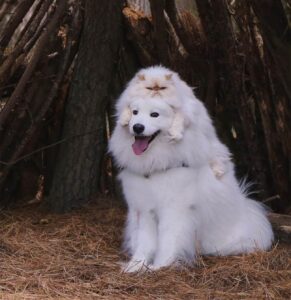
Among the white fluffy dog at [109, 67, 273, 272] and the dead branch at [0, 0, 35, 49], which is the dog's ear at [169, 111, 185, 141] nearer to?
the white fluffy dog at [109, 67, 273, 272]

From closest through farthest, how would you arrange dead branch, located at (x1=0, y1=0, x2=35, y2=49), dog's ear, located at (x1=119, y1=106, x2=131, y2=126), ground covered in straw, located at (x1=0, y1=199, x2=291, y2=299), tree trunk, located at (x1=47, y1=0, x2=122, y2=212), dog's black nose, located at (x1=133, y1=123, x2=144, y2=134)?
ground covered in straw, located at (x1=0, y1=199, x2=291, y2=299) < dog's black nose, located at (x1=133, y1=123, x2=144, y2=134) < dog's ear, located at (x1=119, y1=106, x2=131, y2=126) < dead branch, located at (x1=0, y1=0, x2=35, y2=49) < tree trunk, located at (x1=47, y1=0, x2=122, y2=212)

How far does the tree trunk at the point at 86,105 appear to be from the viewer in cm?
A: 502

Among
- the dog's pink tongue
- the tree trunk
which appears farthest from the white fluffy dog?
the tree trunk

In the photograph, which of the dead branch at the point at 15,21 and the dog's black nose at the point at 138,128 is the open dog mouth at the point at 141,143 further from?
the dead branch at the point at 15,21

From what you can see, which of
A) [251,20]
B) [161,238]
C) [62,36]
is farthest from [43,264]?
[251,20]

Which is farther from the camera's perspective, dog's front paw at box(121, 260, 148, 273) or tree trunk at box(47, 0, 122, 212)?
tree trunk at box(47, 0, 122, 212)

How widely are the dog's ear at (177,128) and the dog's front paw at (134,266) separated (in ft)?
2.58

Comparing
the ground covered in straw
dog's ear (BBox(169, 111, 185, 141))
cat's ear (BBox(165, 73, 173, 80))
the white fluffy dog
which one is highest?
cat's ear (BBox(165, 73, 173, 80))

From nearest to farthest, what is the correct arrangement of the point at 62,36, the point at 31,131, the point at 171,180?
the point at 171,180, the point at 31,131, the point at 62,36

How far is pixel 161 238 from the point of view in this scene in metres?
3.76

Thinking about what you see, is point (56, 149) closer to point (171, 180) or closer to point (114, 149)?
point (114, 149)

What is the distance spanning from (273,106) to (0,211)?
2425mm

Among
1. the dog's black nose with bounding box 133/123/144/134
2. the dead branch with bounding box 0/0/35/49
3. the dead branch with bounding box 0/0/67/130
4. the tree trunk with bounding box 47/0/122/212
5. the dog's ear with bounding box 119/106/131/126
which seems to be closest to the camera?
the dog's black nose with bounding box 133/123/144/134

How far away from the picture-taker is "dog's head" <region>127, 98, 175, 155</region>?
3.63 metres
